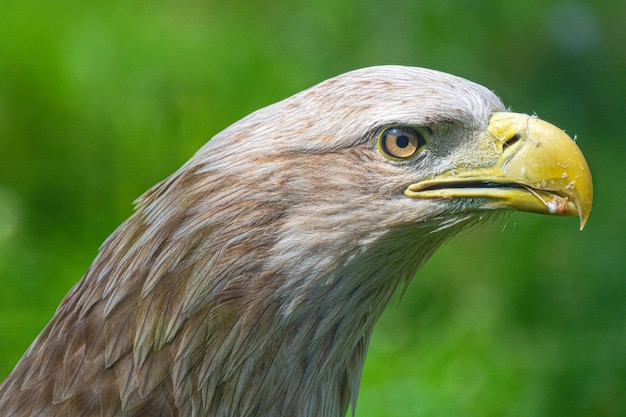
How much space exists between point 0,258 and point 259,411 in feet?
7.83

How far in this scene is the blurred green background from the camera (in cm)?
388

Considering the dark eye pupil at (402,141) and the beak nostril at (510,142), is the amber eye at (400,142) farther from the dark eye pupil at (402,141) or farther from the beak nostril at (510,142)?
the beak nostril at (510,142)

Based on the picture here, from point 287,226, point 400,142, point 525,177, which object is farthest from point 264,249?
point 525,177

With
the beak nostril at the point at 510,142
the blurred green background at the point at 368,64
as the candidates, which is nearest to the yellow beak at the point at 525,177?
the beak nostril at the point at 510,142

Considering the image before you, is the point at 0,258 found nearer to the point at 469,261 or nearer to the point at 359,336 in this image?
the point at 469,261

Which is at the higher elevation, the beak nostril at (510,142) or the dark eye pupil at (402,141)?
the beak nostril at (510,142)

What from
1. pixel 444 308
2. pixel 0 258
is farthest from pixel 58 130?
pixel 444 308

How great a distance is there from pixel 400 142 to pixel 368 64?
2715 millimetres

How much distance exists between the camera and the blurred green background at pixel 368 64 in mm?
3885

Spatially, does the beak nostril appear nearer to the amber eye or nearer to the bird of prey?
the bird of prey

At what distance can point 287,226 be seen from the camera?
2.02 meters

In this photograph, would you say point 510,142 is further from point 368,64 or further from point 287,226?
point 368,64

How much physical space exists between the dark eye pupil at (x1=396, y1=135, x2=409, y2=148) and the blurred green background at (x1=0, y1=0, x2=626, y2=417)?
6.30 ft

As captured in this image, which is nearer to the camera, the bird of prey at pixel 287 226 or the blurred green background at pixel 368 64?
the bird of prey at pixel 287 226
